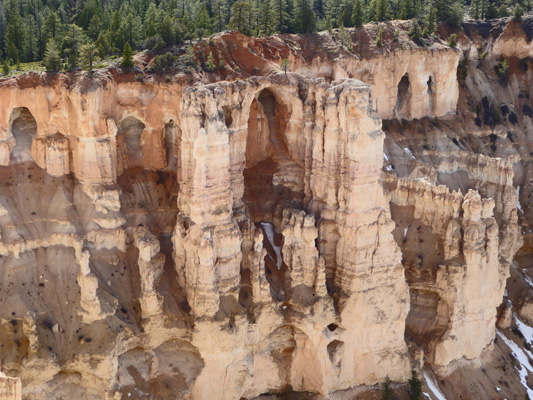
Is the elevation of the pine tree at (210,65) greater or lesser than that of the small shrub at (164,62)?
lesser

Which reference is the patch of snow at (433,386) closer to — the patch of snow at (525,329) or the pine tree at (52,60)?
the patch of snow at (525,329)

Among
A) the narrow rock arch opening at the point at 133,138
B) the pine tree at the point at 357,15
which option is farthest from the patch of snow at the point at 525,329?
the narrow rock arch opening at the point at 133,138

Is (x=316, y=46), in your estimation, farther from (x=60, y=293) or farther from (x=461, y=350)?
(x=60, y=293)

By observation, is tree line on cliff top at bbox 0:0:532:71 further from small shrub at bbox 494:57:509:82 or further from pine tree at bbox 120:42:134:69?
small shrub at bbox 494:57:509:82

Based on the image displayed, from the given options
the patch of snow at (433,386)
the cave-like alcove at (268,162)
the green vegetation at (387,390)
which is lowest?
the patch of snow at (433,386)

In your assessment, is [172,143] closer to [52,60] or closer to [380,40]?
[52,60]

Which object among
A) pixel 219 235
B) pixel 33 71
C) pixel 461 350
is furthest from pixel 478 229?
pixel 33 71

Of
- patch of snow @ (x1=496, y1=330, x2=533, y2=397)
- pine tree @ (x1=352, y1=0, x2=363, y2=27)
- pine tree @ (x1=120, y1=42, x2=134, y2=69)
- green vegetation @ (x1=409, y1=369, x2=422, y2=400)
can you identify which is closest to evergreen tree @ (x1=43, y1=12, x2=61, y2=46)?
pine tree @ (x1=120, y1=42, x2=134, y2=69)
